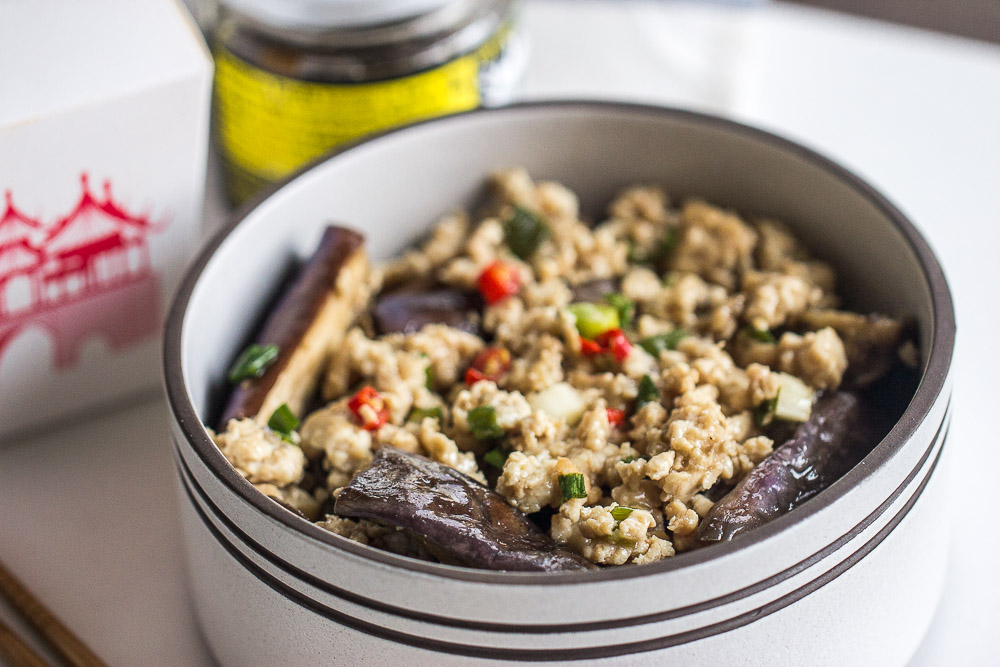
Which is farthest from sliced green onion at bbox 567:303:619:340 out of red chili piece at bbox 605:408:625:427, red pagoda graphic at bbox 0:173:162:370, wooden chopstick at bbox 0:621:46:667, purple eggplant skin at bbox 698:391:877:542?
wooden chopstick at bbox 0:621:46:667

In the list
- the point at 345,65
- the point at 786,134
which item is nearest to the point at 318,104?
the point at 345,65

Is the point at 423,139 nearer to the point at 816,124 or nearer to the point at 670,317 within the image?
the point at 670,317

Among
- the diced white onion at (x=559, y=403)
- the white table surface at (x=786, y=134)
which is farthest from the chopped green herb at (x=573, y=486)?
the white table surface at (x=786, y=134)

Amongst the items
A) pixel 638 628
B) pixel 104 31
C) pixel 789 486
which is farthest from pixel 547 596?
pixel 104 31

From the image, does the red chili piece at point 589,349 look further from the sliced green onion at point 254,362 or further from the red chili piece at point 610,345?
the sliced green onion at point 254,362

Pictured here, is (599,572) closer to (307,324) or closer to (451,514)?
(451,514)

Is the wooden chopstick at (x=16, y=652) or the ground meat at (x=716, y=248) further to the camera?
the ground meat at (x=716, y=248)
